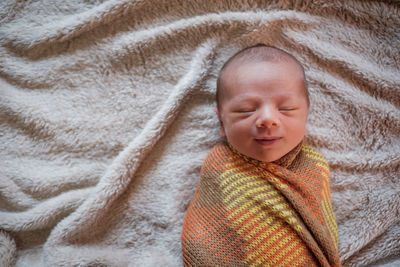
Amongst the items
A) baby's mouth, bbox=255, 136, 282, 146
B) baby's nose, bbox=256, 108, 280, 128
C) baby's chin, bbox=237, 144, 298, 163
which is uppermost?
baby's nose, bbox=256, 108, 280, 128

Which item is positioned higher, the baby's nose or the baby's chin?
the baby's nose

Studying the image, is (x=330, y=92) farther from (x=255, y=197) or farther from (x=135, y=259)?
(x=135, y=259)

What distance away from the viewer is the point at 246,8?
2.88 ft

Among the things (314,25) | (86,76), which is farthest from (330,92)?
(86,76)

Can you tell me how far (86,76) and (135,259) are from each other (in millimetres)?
582

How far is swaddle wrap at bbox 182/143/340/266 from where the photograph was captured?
2.19ft

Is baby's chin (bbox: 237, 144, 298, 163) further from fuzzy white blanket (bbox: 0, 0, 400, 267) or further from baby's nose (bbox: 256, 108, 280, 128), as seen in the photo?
fuzzy white blanket (bbox: 0, 0, 400, 267)

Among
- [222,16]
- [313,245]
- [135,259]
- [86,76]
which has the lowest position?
[135,259]

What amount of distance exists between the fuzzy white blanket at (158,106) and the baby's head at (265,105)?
176 mm

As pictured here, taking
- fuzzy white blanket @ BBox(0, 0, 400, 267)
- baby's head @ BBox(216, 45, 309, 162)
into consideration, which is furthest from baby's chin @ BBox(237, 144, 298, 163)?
fuzzy white blanket @ BBox(0, 0, 400, 267)

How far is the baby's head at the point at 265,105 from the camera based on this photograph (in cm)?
67

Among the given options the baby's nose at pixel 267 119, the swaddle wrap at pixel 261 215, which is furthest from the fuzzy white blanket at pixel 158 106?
the baby's nose at pixel 267 119

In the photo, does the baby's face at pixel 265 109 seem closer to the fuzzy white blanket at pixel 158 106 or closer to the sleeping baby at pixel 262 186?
the sleeping baby at pixel 262 186

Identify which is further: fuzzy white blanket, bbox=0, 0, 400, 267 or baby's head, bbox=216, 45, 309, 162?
fuzzy white blanket, bbox=0, 0, 400, 267
